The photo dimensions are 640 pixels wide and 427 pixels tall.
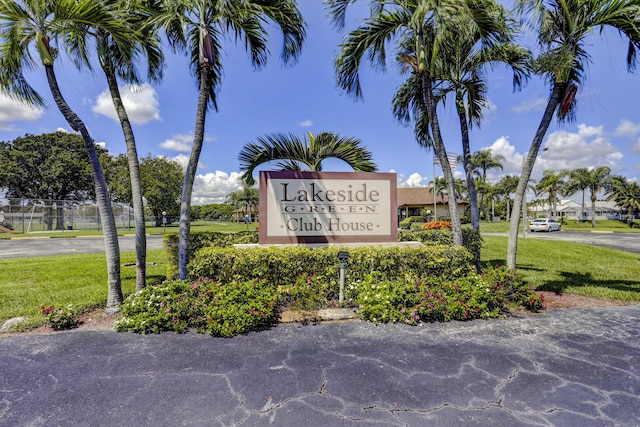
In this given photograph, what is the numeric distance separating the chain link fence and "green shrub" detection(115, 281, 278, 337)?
1145 inches

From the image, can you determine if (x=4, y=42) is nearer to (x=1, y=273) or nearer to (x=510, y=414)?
(x=1, y=273)

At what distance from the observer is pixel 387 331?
12.8ft

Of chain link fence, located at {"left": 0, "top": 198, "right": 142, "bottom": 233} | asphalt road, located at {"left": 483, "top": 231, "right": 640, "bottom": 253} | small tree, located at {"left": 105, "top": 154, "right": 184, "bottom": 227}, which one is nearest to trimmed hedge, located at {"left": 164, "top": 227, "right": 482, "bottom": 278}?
asphalt road, located at {"left": 483, "top": 231, "right": 640, "bottom": 253}

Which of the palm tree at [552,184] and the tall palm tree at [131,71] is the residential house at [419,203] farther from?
the tall palm tree at [131,71]

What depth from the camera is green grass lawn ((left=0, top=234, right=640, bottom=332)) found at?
5.33 meters

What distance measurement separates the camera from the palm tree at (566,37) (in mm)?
4551

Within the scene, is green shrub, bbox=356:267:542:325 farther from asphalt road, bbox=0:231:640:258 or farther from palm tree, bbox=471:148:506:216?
palm tree, bbox=471:148:506:216

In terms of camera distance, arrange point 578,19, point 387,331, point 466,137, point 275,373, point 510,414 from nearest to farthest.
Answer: point 510,414 < point 275,373 < point 387,331 < point 578,19 < point 466,137

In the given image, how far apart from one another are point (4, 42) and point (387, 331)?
6.49 metres

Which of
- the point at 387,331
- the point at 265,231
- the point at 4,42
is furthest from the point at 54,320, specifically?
the point at 387,331

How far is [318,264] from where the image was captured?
502 centimetres

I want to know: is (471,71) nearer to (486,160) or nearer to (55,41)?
(55,41)

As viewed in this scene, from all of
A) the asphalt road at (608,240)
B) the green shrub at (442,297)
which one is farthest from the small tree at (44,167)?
the asphalt road at (608,240)

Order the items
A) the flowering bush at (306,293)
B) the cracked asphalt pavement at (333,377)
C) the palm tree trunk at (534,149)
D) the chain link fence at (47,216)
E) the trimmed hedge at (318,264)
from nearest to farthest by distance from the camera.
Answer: the cracked asphalt pavement at (333,377)
the flowering bush at (306,293)
the trimmed hedge at (318,264)
the palm tree trunk at (534,149)
the chain link fence at (47,216)
